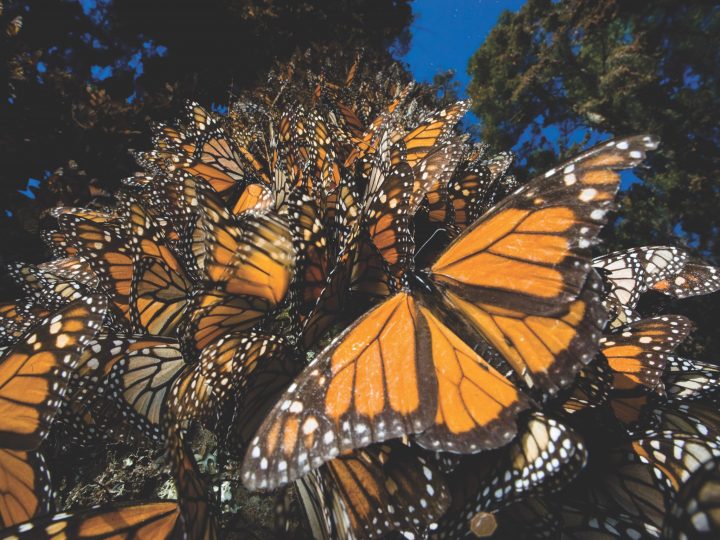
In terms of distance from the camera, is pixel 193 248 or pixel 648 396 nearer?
pixel 648 396

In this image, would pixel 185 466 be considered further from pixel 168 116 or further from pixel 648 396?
pixel 168 116

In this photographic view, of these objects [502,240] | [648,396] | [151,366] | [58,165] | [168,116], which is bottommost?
[648,396]

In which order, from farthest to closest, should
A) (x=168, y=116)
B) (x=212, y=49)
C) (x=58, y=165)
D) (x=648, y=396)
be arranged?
1. (x=212, y=49)
2. (x=168, y=116)
3. (x=58, y=165)
4. (x=648, y=396)

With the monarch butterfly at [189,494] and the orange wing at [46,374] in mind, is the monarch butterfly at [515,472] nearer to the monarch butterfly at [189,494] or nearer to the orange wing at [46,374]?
the monarch butterfly at [189,494]

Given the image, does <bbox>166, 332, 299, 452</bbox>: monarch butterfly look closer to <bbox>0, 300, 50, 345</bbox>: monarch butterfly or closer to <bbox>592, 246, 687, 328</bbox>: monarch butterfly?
<bbox>0, 300, 50, 345</bbox>: monarch butterfly

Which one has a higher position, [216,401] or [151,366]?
[151,366]

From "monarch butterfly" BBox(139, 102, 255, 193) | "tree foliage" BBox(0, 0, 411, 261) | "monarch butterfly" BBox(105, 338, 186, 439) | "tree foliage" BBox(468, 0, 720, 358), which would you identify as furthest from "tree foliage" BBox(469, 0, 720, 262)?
"monarch butterfly" BBox(105, 338, 186, 439)

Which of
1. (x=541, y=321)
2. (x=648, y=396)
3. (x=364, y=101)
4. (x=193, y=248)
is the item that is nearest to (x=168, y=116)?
(x=364, y=101)

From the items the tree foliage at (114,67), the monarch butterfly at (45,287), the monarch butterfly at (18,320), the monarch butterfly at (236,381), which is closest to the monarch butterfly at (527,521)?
the monarch butterfly at (236,381)
